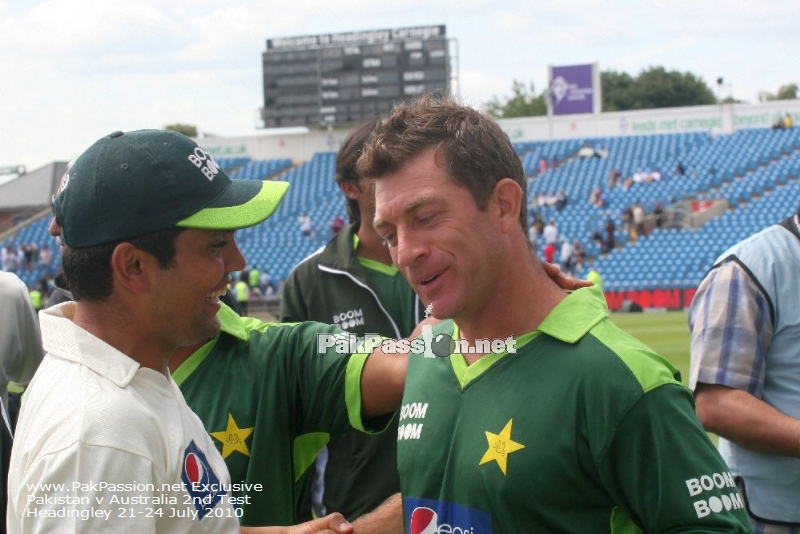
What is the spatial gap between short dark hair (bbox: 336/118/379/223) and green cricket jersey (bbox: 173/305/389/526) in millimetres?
1357

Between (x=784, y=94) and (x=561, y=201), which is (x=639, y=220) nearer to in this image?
(x=561, y=201)

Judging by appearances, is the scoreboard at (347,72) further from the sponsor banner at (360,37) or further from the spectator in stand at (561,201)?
the spectator in stand at (561,201)

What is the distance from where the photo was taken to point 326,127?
4181 cm

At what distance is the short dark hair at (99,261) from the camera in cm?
213

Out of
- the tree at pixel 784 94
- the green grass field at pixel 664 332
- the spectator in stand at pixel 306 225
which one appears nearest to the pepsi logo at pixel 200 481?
the green grass field at pixel 664 332

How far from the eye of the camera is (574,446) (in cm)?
205

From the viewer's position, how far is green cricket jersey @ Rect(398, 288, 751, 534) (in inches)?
78.5

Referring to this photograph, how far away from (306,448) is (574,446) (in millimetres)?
1236

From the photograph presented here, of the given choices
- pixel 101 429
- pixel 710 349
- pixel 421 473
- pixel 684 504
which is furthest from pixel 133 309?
pixel 710 349

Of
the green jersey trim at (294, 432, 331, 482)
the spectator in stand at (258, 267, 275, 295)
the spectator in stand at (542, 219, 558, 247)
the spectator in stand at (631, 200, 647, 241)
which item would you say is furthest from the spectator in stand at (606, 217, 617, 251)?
the green jersey trim at (294, 432, 331, 482)

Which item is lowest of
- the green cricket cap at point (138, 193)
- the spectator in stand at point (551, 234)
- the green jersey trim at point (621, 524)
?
the spectator in stand at point (551, 234)

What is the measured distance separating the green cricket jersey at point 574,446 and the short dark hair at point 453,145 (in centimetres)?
35

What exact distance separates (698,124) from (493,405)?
38.1m

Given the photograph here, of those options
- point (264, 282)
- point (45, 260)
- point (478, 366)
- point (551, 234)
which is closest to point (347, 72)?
point (264, 282)
